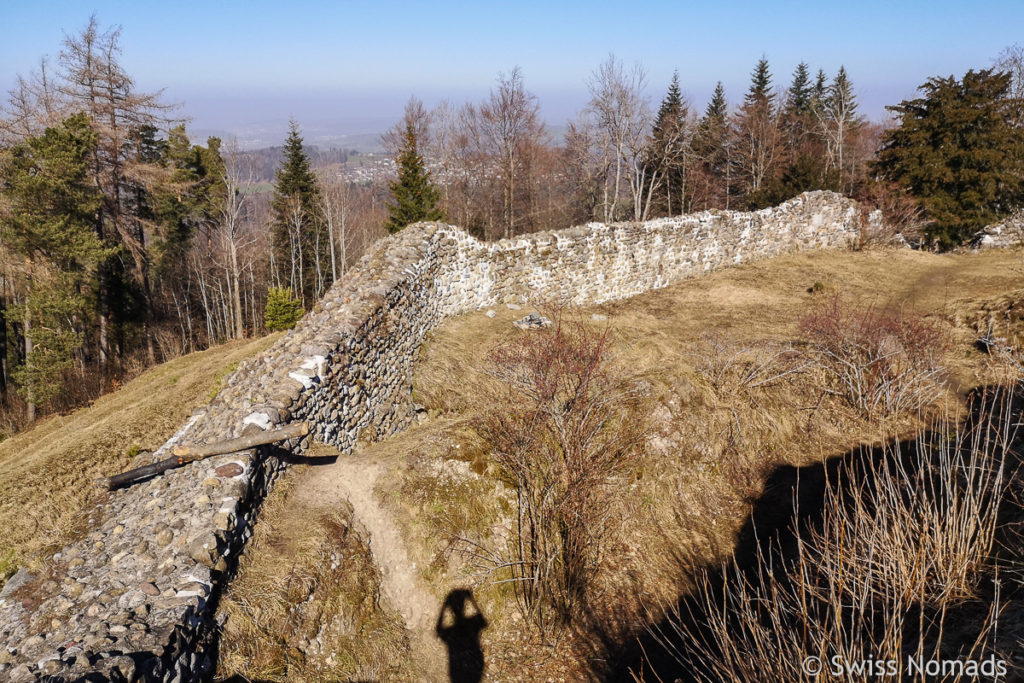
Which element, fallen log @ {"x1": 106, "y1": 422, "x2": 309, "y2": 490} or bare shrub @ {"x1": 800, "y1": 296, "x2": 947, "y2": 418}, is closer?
fallen log @ {"x1": 106, "y1": 422, "x2": 309, "y2": 490}

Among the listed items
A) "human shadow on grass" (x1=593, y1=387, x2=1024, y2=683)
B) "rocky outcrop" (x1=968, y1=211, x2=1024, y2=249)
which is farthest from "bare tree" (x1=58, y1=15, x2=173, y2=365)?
"rocky outcrop" (x1=968, y1=211, x2=1024, y2=249)

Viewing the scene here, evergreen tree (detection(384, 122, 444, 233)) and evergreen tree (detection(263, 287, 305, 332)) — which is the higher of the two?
evergreen tree (detection(384, 122, 444, 233))

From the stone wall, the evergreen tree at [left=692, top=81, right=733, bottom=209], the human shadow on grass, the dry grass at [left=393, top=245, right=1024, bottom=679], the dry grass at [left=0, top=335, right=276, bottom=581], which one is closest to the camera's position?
the human shadow on grass

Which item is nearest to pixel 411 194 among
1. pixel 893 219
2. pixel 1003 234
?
pixel 893 219

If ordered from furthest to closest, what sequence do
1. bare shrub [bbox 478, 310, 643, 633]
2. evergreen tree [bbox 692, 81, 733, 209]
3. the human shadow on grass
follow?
evergreen tree [bbox 692, 81, 733, 209] → bare shrub [bbox 478, 310, 643, 633] → the human shadow on grass

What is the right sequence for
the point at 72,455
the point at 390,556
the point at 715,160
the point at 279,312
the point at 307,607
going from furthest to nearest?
the point at 715,160, the point at 279,312, the point at 72,455, the point at 390,556, the point at 307,607

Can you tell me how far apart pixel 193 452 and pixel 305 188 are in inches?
1292

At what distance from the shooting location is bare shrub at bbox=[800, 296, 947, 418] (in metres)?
9.98

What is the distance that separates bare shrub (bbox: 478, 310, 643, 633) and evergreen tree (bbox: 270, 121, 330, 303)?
92.4ft

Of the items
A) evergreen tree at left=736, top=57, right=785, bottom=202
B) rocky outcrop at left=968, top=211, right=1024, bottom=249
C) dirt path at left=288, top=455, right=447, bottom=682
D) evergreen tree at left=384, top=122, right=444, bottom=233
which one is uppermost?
evergreen tree at left=736, top=57, right=785, bottom=202

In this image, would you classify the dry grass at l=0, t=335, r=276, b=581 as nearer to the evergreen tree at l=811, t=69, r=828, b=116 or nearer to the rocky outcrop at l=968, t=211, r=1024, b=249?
the rocky outcrop at l=968, t=211, r=1024, b=249

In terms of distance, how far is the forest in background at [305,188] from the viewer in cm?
1744

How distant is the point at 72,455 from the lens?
915 cm

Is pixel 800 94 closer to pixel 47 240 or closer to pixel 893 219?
pixel 893 219
